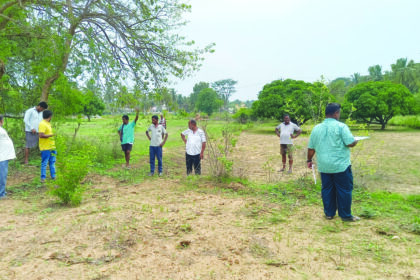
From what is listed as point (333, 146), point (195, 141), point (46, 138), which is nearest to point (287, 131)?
point (195, 141)

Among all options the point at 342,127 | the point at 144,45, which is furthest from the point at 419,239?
the point at 144,45

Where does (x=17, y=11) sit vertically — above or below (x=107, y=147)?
above

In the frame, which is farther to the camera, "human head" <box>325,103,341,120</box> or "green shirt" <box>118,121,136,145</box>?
"green shirt" <box>118,121,136,145</box>

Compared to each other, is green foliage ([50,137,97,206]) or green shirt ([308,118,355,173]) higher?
green shirt ([308,118,355,173])

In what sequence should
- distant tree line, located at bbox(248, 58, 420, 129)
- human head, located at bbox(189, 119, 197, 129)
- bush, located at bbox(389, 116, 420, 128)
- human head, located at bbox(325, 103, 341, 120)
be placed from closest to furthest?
human head, located at bbox(325, 103, 341, 120)
human head, located at bbox(189, 119, 197, 129)
distant tree line, located at bbox(248, 58, 420, 129)
bush, located at bbox(389, 116, 420, 128)

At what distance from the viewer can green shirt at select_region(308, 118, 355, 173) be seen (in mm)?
4336

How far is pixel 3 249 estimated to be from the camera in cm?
351

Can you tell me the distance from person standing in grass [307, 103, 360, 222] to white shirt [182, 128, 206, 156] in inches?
130

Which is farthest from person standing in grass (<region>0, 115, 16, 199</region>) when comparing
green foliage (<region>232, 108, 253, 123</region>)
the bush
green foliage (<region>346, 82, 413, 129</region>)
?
the bush

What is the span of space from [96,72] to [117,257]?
6.73 metres

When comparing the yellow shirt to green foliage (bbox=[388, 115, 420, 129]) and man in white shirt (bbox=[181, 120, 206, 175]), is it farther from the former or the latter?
green foliage (bbox=[388, 115, 420, 129])

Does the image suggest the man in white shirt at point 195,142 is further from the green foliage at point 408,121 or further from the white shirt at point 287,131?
the green foliage at point 408,121

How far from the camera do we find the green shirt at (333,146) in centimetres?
434

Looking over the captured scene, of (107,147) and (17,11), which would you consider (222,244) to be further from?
(107,147)
